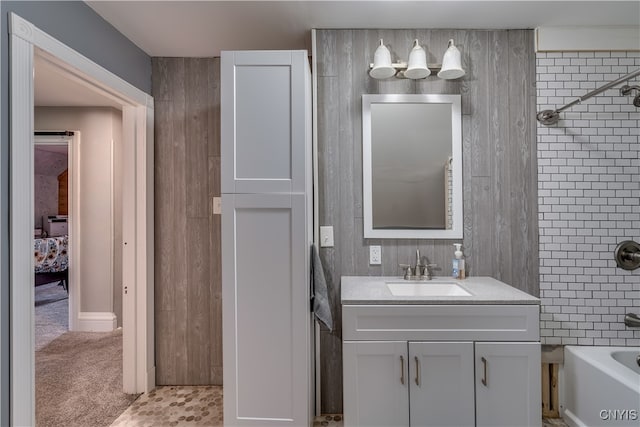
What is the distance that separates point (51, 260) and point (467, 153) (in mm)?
6244

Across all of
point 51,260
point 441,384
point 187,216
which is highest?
point 187,216

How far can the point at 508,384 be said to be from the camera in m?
1.67

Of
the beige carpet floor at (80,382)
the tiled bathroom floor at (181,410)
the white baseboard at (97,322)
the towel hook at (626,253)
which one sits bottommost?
the tiled bathroom floor at (181,410)

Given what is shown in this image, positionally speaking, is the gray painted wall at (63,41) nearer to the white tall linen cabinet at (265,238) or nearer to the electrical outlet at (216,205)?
the white tall linen cabinet at (265,238)

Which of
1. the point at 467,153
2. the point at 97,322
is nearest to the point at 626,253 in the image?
the point at 467,153

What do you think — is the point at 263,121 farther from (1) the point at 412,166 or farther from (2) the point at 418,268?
(2) the point at 418,268

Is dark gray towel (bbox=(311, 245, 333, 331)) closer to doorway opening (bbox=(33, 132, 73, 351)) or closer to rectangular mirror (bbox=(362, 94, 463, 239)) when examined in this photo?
rectangular mirror (bbox=(362, 94, 463, 239))

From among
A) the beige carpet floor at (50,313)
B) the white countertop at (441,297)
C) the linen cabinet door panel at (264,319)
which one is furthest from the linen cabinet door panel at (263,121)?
A: the beige carpet floor at (50,313)

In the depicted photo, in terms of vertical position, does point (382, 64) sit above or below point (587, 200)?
above

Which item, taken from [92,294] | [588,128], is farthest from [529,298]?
[92,294]

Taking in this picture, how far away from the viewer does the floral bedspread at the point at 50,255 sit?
206 inches

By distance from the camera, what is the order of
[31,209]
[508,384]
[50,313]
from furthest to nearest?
[50,313] → [508,384] → [31,209]

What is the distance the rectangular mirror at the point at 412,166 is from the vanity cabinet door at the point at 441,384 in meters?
0.72

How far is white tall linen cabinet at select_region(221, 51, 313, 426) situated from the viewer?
1829 millimetres
